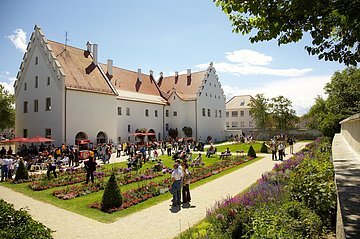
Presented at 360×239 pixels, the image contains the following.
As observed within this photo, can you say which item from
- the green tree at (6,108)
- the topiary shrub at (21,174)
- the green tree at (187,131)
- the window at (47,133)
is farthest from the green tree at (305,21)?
the green tree at (6,108)

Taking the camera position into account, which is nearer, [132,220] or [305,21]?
[305,21]

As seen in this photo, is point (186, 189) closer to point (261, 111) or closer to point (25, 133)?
point (25, 133)

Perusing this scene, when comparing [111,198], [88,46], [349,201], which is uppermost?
[88,46]

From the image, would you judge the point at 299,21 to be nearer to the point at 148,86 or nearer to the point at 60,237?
the point at 60,237

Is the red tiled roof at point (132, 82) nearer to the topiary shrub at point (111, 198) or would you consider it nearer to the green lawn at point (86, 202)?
the green lawn at point (86, 202)

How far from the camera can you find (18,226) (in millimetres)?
5816

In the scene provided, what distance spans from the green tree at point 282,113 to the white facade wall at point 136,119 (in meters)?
27.1

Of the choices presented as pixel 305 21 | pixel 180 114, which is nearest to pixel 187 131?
pixel 180 114

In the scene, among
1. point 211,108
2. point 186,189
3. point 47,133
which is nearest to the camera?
point 186,189

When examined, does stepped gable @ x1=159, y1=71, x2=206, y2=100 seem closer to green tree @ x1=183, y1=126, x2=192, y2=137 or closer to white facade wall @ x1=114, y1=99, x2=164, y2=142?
green tree @ x1=183, y1=126, x2=192, y2=137

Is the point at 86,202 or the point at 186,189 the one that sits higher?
the point at 186,189

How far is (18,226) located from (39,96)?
35437mm

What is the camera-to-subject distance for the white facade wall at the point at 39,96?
33.8m

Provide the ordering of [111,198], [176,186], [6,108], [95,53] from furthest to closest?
1. [6,108]
2. [95,53]
3. [176,186]
4. [111,198]
